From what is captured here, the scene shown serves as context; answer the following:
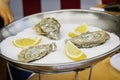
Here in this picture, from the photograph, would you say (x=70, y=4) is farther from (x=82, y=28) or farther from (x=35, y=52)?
(x=35, y=52)

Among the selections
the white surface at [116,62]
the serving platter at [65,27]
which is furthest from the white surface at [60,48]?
the white surface at [116,62]

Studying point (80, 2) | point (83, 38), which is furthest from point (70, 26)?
point (80, 2)

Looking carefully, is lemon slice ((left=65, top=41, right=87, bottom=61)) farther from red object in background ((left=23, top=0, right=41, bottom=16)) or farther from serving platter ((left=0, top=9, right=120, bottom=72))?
red object in background ((left=23, top=0, right=41, bottom=16))

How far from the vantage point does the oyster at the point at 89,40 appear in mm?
738

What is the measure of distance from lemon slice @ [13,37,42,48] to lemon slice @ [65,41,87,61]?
11cm

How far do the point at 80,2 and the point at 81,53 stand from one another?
1.18m

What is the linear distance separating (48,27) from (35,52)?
0.19m

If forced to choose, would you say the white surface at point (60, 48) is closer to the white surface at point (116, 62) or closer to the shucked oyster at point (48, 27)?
the shucked oyster at point (48, 27)

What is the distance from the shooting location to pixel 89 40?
75 centimetres

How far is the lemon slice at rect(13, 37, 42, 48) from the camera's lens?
774 millimetres

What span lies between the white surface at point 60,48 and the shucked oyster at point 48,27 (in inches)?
0.8

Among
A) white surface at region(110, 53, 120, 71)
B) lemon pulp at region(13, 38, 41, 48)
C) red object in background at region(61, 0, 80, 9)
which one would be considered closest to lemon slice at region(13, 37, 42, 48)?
lemon pulp at region(13, 38, 41, 48)

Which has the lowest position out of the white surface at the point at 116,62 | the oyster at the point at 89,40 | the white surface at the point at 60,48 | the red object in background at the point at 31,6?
the white surface at the point at 116,62

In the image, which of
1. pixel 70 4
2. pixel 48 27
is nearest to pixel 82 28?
pixel 48 27
